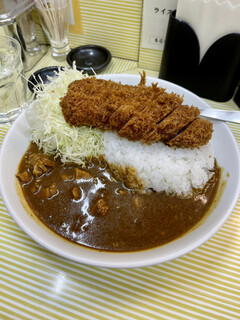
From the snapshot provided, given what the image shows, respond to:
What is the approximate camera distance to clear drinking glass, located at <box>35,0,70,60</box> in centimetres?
224

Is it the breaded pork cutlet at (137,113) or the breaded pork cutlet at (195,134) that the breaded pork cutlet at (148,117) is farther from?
the breaded pork cutlet at (195,134)

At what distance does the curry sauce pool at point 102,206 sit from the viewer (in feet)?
4.55

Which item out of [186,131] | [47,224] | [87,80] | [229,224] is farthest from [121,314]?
[87,80]

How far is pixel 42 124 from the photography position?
1.85m

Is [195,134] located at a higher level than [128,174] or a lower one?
higher

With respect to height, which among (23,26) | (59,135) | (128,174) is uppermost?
(23,26)

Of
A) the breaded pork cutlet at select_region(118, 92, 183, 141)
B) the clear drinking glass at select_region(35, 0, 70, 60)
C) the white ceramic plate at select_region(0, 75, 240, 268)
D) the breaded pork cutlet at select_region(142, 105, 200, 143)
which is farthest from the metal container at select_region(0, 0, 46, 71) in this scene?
the breaded pork cutlet at select_region(142, 105, 200, 143)

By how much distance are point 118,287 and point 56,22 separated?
226 centimetres

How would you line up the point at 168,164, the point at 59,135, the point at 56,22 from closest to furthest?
the point at 168,164
the point at 59,135
the point at 56,22

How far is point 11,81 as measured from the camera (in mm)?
2020

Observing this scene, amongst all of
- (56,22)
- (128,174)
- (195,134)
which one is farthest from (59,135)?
(56,22)

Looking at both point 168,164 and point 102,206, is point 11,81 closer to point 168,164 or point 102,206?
point 102,206

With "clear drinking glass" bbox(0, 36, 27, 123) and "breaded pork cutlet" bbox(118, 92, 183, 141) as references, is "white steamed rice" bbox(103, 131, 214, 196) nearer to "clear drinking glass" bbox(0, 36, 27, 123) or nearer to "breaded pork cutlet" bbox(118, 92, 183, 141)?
"breaded pork cutlet" bbox(118, 92, 183, 141)

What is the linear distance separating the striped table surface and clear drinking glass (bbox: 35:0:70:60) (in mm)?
1946
